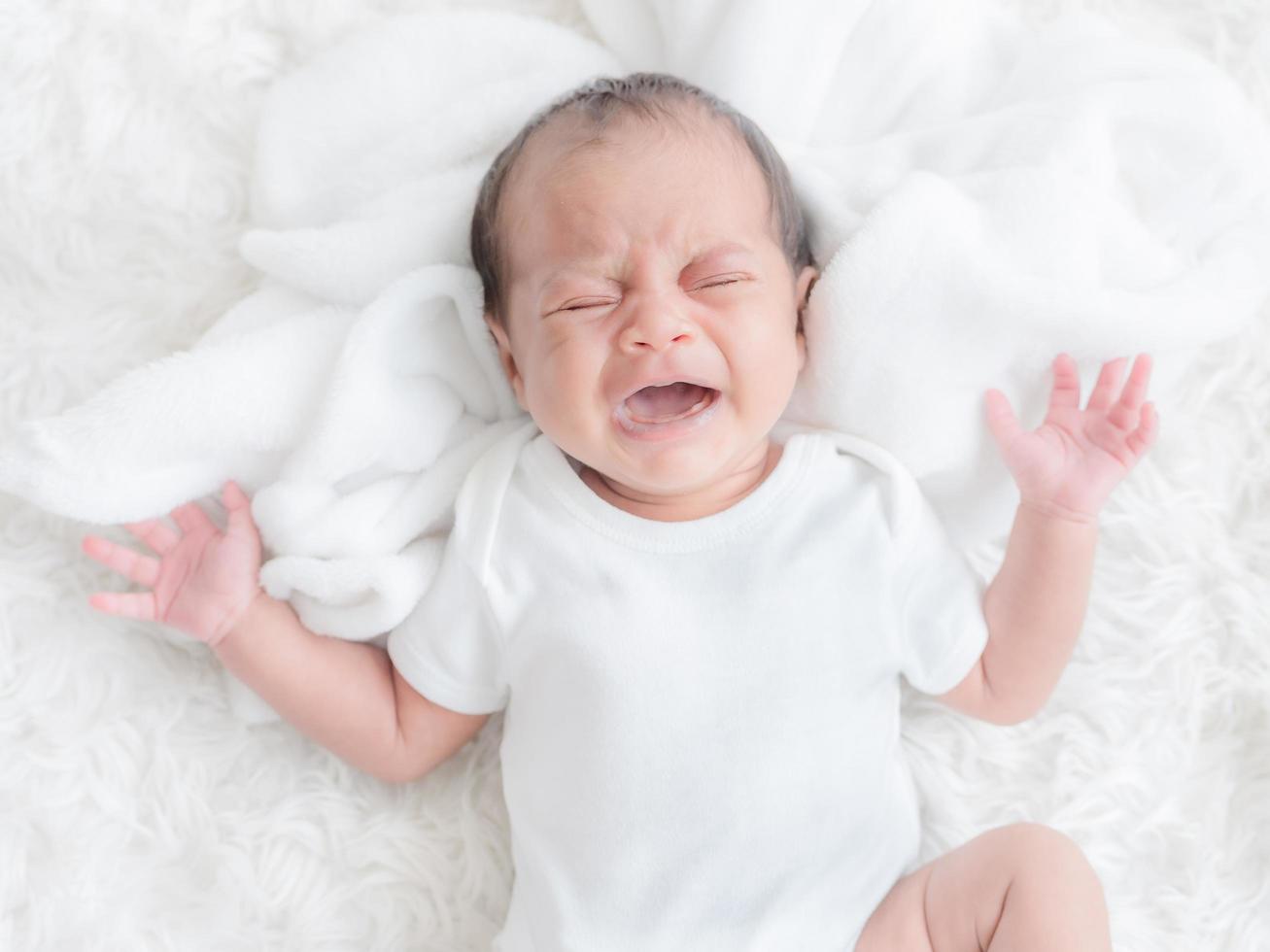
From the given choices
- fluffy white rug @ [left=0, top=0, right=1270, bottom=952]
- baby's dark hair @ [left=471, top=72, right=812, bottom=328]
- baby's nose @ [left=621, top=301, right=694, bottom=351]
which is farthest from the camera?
fluffy white rug @ [left=0, top=0, right=1270, bottom=952]

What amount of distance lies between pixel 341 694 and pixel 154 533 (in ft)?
1.02

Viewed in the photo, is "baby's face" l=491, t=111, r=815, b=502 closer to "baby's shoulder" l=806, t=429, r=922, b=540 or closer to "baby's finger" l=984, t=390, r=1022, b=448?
"baby's shoulder" l=806, t=429, r=922, b=540

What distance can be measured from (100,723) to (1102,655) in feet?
4.41

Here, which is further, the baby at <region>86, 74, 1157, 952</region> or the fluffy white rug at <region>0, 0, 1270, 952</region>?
the fluffy white rug at <region>0, 0, 1270, 952</region>

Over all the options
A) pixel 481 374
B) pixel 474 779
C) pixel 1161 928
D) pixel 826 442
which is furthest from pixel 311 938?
pixel 1161 928

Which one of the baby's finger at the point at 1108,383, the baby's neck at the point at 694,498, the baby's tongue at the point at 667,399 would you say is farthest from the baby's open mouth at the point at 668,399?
the baby's finger at the point at 1108,383

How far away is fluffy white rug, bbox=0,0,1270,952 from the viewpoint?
171cm

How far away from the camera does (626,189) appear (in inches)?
59.4

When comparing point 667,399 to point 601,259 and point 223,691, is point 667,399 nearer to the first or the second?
point 601,259

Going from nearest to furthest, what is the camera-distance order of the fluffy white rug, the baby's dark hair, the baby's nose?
1. the baby's nose
2. the baby's dark hair
3. the fluffy white rug

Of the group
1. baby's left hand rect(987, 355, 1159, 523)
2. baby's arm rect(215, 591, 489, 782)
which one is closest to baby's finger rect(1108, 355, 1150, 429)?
baby's left hand rect(987, 355, 1159, 523)

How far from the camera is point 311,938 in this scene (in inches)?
67.2

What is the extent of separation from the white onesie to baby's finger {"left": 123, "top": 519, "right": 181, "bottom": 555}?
0.34 m

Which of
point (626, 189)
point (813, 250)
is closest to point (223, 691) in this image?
point (626, 189)
